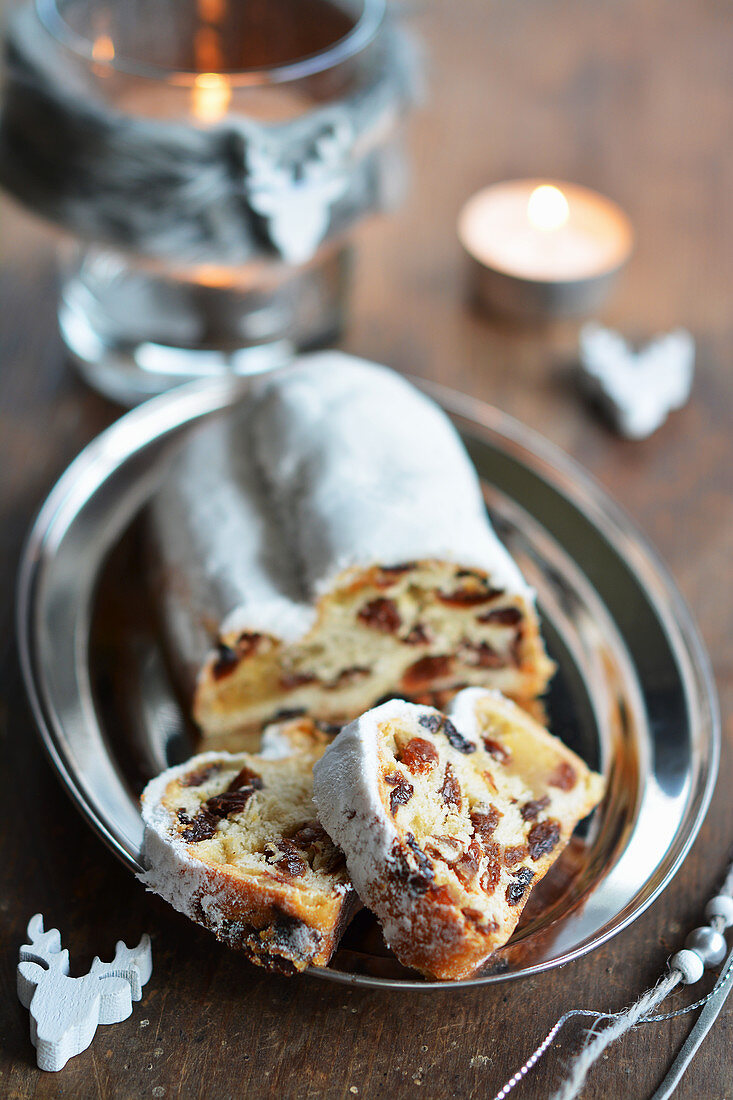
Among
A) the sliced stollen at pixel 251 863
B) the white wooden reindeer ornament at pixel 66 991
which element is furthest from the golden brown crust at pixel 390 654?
the white wooden reindeer ornament at pixel 66 991

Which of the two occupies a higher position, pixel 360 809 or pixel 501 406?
pixel 501 406

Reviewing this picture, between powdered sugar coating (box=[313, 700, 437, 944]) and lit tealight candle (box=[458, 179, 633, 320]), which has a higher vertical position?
lit tealight candle (box=[458, 179, 633, 320])

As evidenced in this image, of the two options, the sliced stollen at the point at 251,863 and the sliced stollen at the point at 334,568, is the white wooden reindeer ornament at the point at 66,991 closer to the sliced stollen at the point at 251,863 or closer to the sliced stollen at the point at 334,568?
the sliced stollen at the point at 251,863

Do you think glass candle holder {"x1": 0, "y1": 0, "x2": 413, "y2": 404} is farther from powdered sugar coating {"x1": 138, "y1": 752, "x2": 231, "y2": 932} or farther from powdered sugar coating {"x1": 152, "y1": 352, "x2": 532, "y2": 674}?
powdered sugar coating {"x1": 138, "y1": 752, "x2": 231, "y2": 932}

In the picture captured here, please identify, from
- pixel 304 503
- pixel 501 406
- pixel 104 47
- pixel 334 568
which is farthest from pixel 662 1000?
pixel 104 47

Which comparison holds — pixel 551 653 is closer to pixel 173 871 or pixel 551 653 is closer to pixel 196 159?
pixel 173 871

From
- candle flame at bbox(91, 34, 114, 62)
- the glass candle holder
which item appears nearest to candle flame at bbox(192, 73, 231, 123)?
the glass candle holder
